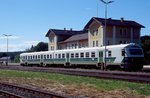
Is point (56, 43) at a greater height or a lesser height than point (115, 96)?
greater

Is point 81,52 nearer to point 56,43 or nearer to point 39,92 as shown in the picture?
point 39,92

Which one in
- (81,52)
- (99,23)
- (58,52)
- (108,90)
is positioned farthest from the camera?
(99,23)

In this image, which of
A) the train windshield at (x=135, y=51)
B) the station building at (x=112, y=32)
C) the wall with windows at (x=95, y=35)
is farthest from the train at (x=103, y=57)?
the wall with windows at (x=95, y=35)

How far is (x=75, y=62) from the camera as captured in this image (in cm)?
4453

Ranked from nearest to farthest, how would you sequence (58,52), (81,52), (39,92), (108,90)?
1. (39,92)
2. (108,90)
3. (81,52)
4. (58,52)

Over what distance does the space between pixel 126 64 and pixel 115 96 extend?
65.8ft

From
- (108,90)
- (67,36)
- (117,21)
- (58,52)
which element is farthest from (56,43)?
(108,90)

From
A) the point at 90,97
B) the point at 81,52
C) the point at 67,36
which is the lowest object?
the point at 90,97

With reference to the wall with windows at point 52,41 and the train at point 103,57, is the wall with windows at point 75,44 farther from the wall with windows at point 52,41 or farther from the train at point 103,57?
the train at point 103,57

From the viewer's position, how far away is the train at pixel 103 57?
34.7 m

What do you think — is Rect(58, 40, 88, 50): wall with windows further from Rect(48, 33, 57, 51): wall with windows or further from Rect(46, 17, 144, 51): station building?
Rect(48, 33, 57, 51): wall with windows

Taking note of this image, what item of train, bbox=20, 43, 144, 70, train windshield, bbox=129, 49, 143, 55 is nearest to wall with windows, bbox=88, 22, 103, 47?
train, bbox=20, 43, 144, 70

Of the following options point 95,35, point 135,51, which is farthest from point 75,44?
point 135,51

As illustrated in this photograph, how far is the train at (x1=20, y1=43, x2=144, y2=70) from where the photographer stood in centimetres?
Answer: 3472
